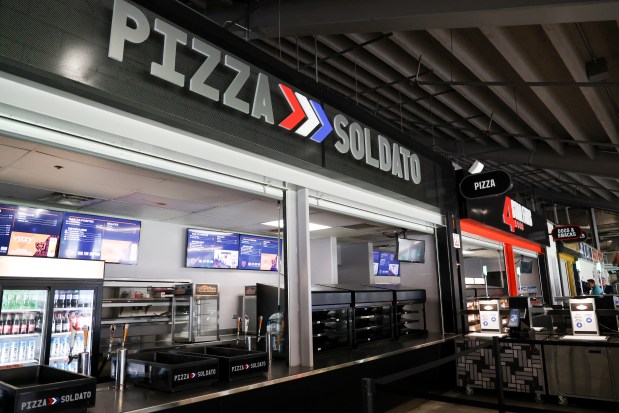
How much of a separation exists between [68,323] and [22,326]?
0.46 m

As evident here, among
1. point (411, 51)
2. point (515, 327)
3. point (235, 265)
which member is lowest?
point (515, 327)

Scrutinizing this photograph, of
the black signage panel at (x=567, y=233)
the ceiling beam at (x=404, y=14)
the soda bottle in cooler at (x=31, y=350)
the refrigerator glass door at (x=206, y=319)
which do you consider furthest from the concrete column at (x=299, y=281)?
the black signage panel at (x=567, y=233)

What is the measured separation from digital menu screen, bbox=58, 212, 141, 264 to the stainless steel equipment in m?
0.92

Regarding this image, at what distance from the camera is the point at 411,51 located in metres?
5.73

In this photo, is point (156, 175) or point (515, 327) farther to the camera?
point (515, 327)

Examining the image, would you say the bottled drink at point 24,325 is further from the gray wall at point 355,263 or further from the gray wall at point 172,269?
the gray wall at point 355,263

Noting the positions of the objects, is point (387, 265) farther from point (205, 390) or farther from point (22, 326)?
point (205, 390)

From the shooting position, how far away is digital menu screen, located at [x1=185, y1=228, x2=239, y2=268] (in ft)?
23.7

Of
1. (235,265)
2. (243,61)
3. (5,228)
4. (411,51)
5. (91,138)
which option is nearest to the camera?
(91,138)

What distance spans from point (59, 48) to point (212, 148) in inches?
46.0

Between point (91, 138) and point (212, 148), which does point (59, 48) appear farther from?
point (212, 148)

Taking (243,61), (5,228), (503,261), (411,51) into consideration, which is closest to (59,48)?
(243,61)

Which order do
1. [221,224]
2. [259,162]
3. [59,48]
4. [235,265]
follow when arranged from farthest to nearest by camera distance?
[235,265]
[221,224]
[259,162]
[59,48]

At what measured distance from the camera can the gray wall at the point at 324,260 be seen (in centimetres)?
793
